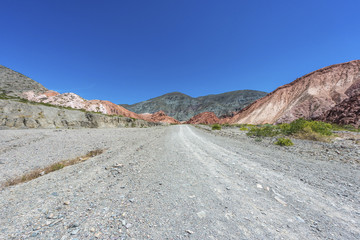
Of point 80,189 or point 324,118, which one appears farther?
point 324,118

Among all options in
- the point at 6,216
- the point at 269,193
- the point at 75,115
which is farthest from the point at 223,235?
the point at 75,115

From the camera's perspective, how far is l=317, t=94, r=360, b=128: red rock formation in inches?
712

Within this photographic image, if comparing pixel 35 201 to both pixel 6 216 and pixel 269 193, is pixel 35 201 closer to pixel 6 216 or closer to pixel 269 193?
pixel 6 216

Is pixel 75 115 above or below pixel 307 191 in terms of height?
above

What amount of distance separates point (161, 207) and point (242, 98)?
417 feet

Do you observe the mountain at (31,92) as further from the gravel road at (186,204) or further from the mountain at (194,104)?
the mountain at (194,104)

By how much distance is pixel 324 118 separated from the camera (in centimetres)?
2283

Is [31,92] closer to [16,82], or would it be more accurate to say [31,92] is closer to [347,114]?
[16,82]

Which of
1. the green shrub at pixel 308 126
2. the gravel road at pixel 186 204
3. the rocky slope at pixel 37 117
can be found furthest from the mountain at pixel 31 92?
the green shrub at pixel 308 126

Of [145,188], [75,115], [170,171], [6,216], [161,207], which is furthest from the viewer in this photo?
[75,115]

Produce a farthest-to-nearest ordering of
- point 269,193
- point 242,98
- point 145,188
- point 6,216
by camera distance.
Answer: point 242,98, point 145,188, point 269,193, point 6,216

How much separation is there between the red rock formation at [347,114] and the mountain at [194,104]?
8486 cm

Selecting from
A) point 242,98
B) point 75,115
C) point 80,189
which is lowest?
point 80,189

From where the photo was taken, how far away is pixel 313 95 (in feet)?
115
